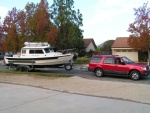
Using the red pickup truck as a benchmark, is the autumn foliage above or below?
above

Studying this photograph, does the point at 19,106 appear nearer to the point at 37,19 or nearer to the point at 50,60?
the point at 50,60

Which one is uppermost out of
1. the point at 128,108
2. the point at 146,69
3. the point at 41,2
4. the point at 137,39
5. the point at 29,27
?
the point at 41,2

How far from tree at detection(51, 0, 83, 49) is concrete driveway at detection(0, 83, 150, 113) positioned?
26.4 meters

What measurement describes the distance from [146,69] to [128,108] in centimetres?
893

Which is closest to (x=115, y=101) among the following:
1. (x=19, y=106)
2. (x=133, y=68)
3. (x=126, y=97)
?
(x=126, y=97)

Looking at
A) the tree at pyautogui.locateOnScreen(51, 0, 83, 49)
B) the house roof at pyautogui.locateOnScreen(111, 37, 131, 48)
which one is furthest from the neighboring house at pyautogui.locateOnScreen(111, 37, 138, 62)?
the tree at pyautogui.locateOnScreen(51, 0, 83, 49)

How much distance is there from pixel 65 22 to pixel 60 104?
2983 cm

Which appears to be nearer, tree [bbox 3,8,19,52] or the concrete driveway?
the concrete driveway

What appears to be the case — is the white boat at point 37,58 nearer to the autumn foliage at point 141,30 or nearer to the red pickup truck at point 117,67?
the red pickup truck at point 117,67

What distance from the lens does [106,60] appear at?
18.3 m

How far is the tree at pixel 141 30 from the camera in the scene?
28.7 metres

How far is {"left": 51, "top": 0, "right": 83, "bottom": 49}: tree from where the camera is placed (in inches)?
1470

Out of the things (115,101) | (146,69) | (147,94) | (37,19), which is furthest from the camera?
(37,19)

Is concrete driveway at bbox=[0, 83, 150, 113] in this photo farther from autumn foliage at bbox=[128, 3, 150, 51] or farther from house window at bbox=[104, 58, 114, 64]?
autumn foliage at bbox=[128, 3, 150, 51]
